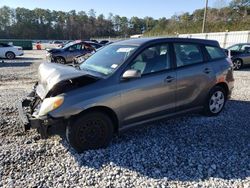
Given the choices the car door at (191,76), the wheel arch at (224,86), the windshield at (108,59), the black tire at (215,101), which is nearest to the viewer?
the windshield at (108,59)

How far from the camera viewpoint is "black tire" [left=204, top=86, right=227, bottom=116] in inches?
217

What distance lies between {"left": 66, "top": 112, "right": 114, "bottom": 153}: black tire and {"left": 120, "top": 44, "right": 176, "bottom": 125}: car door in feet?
1.10

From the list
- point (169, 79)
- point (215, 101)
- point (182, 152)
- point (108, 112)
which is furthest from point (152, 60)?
point (215, 101)

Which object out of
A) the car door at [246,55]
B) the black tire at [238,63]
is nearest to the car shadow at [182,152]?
the black tire at [238,63]

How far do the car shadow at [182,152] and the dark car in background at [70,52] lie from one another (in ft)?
40.0

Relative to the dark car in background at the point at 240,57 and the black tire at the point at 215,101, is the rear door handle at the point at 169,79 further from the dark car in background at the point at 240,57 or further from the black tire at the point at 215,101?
the dark car in background at the point at 240,57

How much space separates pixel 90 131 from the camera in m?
4.01

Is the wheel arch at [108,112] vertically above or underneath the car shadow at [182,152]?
above

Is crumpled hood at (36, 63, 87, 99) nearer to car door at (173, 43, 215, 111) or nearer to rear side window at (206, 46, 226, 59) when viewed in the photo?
car door at (173, 43, 215, 111)

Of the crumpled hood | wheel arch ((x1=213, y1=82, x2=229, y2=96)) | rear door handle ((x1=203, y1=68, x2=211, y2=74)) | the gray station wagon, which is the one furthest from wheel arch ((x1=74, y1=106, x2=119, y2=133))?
wheel arch ((x1=213, y1=82, x2=229, y2=96))

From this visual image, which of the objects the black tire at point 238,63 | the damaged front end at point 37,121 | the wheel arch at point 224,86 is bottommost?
the black tire at point 238,63

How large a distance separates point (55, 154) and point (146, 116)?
161cm

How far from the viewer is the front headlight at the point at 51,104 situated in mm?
3711

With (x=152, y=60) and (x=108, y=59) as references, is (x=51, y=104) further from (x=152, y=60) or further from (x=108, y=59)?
(x=152, y=60)
